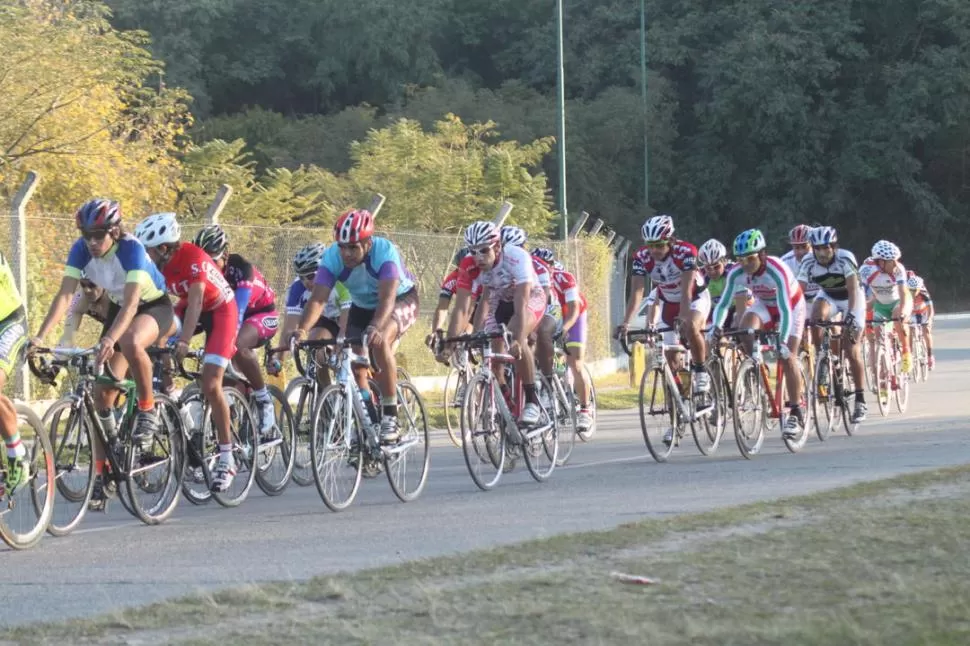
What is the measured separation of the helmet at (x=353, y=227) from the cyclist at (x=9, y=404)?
9.22 ft

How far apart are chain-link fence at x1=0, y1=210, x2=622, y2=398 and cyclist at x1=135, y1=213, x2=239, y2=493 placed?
6.78m

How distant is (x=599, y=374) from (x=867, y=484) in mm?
16463

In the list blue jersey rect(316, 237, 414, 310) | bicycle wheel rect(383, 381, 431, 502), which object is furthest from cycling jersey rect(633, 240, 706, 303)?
bicycle wheel rect(383, 381, 431, 502)

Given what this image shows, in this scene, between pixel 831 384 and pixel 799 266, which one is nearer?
pixel 831 384

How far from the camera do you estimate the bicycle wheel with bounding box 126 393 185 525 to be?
35.9 feet

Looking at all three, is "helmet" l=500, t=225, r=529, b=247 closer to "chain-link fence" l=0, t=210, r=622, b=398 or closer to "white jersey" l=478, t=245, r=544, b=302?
"white jersey" l=478, t=245, r=544, b=302

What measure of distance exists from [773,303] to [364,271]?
491 cm

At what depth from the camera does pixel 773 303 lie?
52.7ft

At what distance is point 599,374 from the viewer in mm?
28516

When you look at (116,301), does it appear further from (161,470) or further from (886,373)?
(886,373)

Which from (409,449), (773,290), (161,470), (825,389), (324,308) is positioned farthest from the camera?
(825,389)

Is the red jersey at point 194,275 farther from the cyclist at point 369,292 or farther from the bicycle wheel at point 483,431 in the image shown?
the bicycle wheel at point 483,431

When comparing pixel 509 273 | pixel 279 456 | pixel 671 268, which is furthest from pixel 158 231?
pixel 671 268

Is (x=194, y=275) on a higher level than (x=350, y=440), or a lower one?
higher
